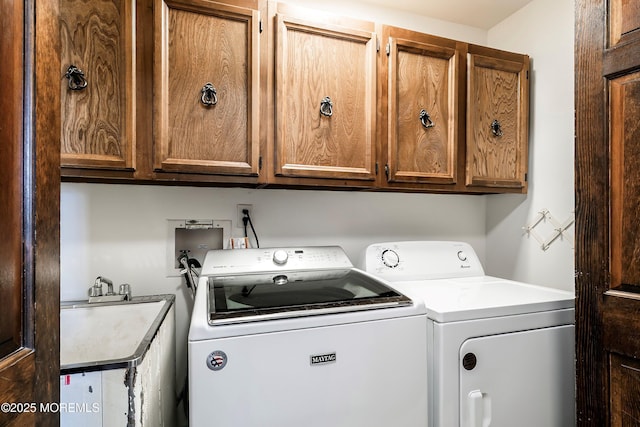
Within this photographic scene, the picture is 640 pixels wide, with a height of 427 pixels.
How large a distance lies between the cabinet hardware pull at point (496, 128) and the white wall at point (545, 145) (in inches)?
10.6

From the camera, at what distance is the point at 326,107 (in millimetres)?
1507

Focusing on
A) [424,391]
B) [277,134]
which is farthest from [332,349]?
[277,134]

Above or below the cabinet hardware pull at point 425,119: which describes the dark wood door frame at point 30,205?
below

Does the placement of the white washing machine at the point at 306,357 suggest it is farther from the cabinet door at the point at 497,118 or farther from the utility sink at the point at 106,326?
the cabinet door at the point at 497,118

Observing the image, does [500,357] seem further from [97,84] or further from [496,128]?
[97,84]

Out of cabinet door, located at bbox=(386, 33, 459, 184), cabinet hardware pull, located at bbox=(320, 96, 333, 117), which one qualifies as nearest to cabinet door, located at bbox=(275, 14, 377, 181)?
cabinet hardware pull, located at bbox=(320, 96, 333, 117)

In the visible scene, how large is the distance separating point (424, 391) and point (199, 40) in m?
1.59

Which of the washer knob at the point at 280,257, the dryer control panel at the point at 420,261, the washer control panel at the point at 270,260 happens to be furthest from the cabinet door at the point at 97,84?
the dryer control panel at the point at 420,261

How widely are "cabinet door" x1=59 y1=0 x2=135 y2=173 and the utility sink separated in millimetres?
626

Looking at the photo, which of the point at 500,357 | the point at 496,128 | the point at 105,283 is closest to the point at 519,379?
the point at 500,357

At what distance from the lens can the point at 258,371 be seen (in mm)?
1024

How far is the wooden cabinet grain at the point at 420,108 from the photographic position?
1.61 metres

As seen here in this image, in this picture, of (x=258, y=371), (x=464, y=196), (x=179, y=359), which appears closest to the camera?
(x=258, y=371)

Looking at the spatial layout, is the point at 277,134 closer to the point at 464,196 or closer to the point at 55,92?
the point at 55,92
